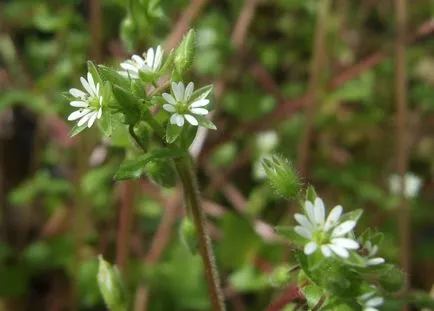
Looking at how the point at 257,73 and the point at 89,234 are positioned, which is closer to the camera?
the point at 89,234

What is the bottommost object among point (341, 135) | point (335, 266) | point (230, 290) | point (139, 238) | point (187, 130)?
point (335, 266)

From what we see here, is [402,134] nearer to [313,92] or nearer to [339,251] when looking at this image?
[313,92]

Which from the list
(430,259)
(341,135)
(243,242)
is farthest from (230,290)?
(341,135)

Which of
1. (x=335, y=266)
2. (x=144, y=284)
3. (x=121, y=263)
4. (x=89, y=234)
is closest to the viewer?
(x=335, y=266)

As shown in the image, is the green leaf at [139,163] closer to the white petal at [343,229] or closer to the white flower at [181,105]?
the white flower at [181,105]

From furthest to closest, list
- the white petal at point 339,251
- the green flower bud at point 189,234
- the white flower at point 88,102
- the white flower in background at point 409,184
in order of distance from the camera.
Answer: the white flower in background at point 409,184
the green flower bud at point 189,234
the white flower at point 88,102
the white petal at point 339,251

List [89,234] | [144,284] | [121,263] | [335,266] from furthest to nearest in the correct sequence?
[89,234] < [144,284] < [121,263] < [335,266]

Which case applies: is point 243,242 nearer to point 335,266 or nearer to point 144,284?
point 144,284

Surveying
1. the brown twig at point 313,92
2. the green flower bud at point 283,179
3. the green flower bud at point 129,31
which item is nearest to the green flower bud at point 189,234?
the green flower bud at point 283,179
